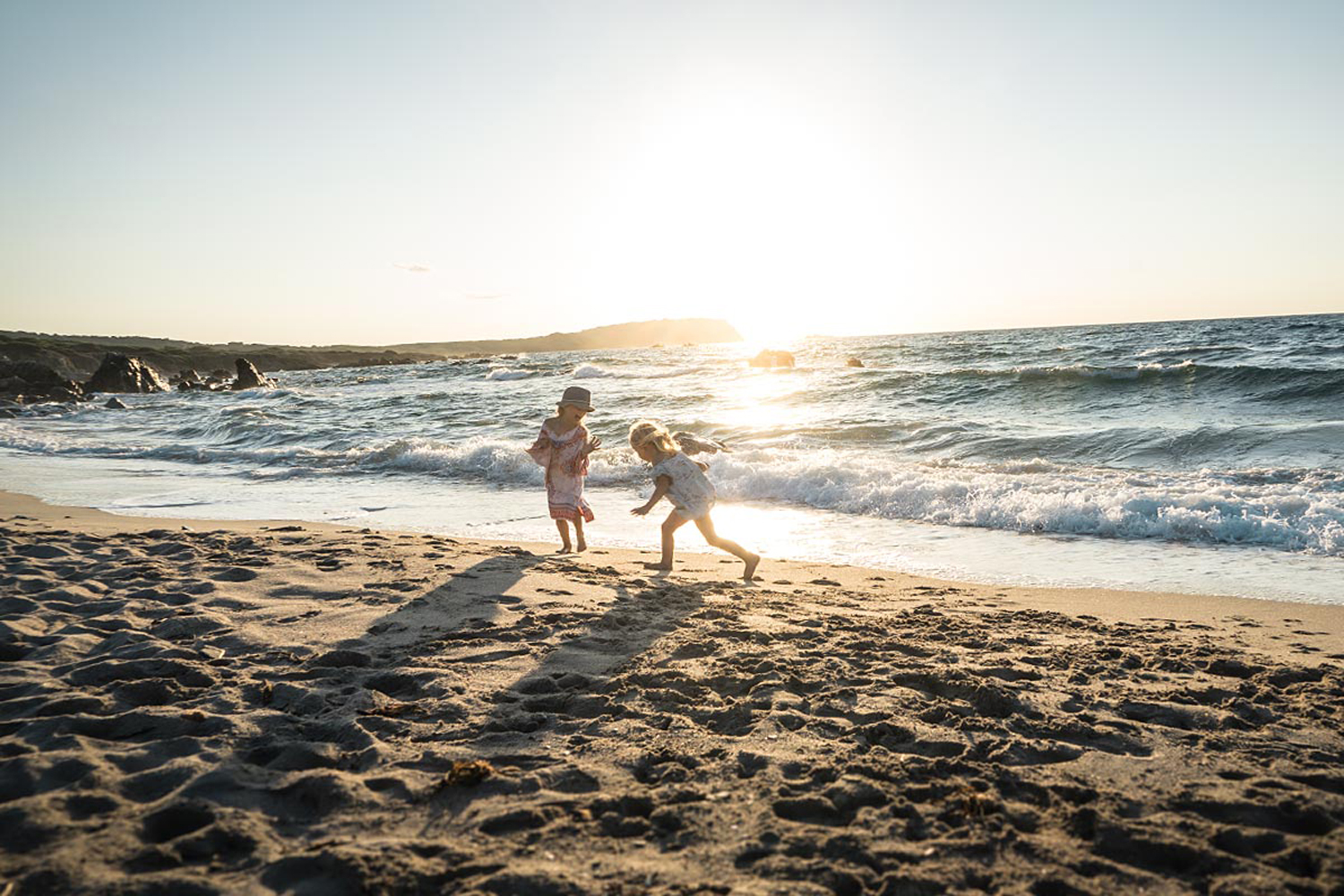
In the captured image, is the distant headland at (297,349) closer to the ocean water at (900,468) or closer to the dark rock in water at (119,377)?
the dark rock in water at (119,377)

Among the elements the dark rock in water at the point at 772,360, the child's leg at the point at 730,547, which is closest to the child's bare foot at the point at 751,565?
the child's leg at the point at 730,547

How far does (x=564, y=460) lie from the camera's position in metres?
7.59

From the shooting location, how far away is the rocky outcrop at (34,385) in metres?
31.7

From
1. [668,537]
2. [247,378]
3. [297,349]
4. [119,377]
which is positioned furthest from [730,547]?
[297,349]

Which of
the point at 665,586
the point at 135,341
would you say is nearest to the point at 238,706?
the point at 665,586

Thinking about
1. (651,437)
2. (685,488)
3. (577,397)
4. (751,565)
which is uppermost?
(577,397)

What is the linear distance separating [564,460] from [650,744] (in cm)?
466

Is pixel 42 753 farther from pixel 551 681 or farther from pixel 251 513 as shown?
pixel 251 513

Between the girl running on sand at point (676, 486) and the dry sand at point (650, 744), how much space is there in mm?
1209

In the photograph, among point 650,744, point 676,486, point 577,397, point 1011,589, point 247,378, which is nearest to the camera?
point 650,744

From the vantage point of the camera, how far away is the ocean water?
24.9 ft

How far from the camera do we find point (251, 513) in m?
9.76

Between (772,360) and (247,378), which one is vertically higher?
(772,360)

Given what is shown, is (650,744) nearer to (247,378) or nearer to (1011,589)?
(1011,589)
